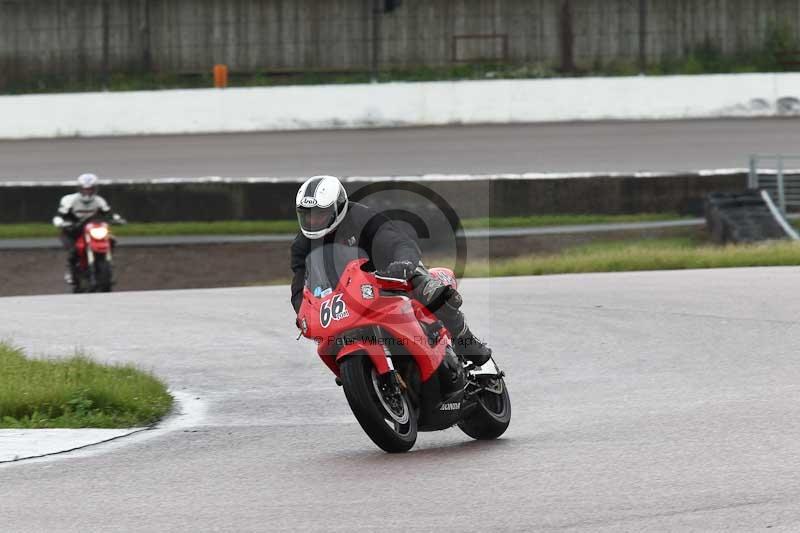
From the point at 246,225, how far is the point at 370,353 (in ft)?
64.7

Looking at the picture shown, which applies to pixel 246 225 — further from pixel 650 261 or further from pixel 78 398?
pixel 78 398

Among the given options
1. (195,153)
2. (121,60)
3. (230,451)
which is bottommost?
(230,451)

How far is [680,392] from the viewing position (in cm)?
930

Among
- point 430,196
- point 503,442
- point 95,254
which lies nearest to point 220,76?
point 430,196

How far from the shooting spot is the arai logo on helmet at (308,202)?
736 centimetres

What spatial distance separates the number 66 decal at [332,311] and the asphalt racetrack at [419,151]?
21280mm

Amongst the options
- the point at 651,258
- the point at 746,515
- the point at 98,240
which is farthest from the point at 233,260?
the point at 746,515

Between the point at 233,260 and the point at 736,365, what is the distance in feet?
48.7

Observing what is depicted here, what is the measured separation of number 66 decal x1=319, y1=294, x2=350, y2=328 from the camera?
7.23m

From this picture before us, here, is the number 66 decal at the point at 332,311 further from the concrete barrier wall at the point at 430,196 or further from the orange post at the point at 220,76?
the orange post at the point at 220,76

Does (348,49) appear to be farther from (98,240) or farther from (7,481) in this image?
(7,481)

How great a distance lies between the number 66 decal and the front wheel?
23 centimetres

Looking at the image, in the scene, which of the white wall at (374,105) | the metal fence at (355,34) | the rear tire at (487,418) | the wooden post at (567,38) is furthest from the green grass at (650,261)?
the metal fence at (355,34)

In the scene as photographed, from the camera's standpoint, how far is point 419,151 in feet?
101
